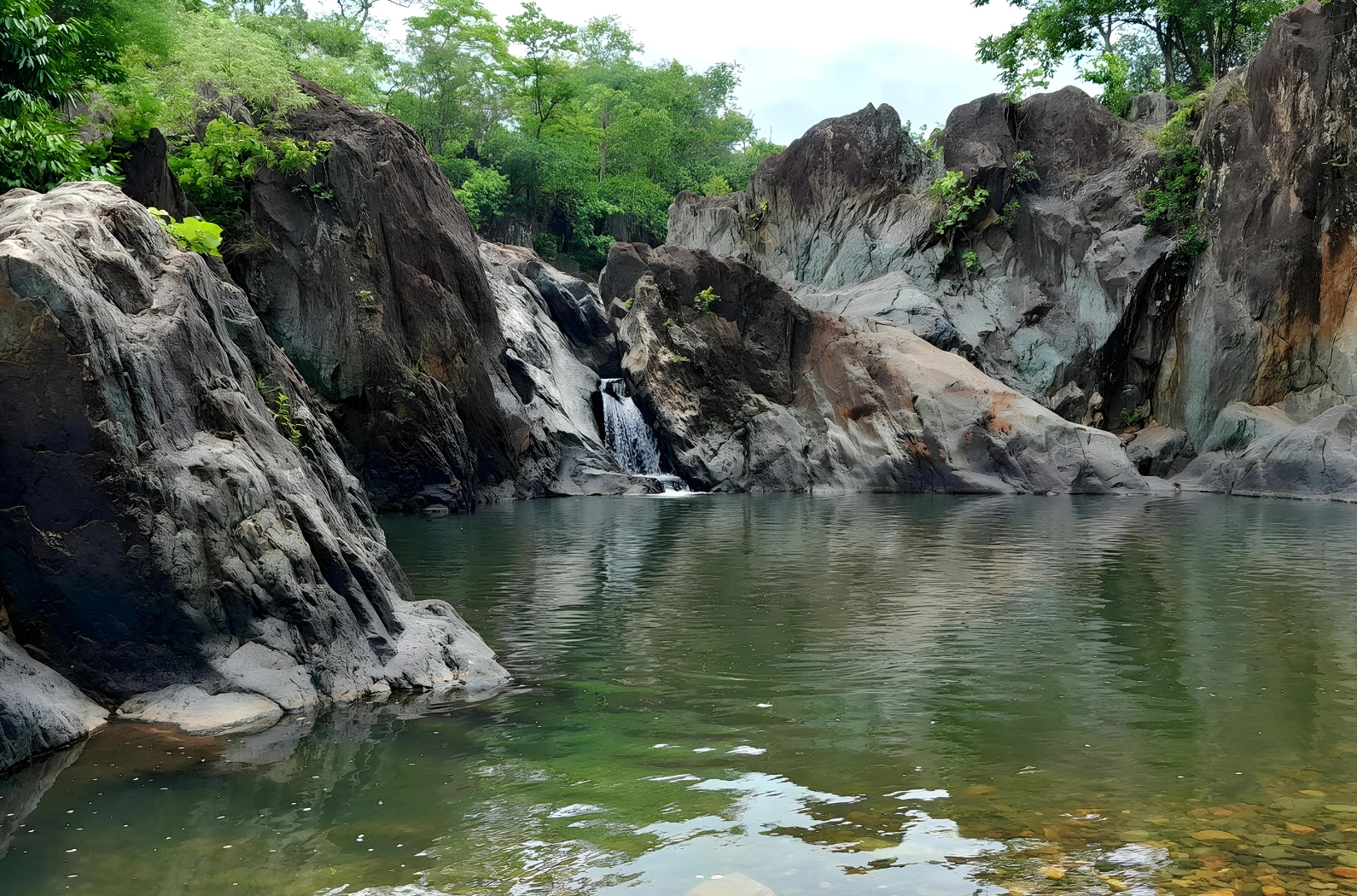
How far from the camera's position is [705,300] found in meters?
31.9

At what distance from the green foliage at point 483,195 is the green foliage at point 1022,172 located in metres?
22.2

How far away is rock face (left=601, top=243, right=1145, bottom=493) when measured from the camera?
88.8 ft

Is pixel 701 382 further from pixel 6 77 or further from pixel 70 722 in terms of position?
pixel 70 722

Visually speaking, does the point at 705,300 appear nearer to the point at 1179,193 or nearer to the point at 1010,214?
the point at 1010,214

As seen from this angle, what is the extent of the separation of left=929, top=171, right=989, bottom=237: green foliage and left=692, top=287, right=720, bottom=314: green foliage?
911 cm

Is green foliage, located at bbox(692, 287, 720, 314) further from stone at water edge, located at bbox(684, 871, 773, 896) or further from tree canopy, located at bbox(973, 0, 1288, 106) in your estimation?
stone at water edge, located at bbox(684, 871, 773, 896)

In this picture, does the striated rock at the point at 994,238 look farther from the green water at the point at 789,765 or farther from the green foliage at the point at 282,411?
the green foliage at the point at 282,411

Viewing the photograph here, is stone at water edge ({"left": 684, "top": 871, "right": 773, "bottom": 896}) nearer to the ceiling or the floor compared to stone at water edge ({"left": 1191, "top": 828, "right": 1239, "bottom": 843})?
nearer to the floor

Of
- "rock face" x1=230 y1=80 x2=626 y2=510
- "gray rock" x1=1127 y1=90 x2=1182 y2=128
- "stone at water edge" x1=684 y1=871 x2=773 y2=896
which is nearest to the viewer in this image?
"stone at water edge" x1=684 y1=871 x2=773 y2=896

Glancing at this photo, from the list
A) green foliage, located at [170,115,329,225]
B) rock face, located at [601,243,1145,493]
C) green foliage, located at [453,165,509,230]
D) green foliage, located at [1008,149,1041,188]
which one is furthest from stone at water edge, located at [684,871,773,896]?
green foliage, located at [453,165,509,230]

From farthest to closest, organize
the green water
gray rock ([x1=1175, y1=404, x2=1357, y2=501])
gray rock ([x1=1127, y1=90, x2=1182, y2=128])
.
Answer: gray rock ([x1=1127, y1=90, x2=1182, y2=128]) < gray rock ([x1=1175, y1=404, x2=1357, y2=501]) < the green water

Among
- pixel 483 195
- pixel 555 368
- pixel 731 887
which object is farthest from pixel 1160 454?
pixel 483 195

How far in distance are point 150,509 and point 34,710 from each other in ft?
4.37

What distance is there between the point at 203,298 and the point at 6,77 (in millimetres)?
4257
